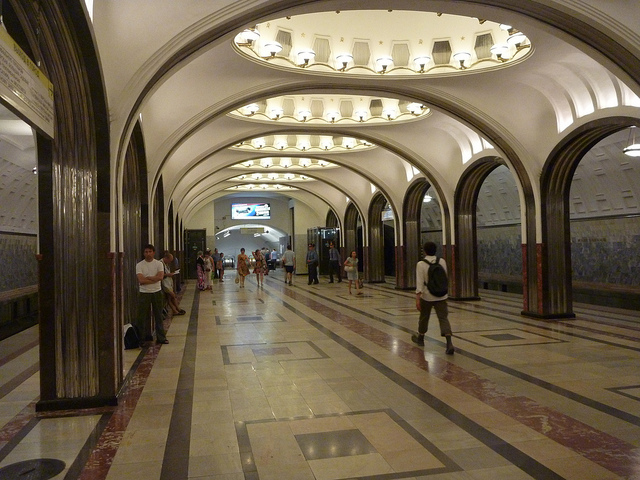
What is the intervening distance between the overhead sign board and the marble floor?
221cm

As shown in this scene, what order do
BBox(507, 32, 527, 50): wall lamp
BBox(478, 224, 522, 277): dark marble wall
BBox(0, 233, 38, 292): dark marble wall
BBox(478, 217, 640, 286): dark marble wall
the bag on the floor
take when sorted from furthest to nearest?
BBox(478, 224, 522, 277): dark marble wall, BBox(478, 217, 640, 286): dark marble wall, BBox(0, 233, 38, 292): dark marble wall, BBox(507, 32, 527, 50): wall lamp, the bag on the floor

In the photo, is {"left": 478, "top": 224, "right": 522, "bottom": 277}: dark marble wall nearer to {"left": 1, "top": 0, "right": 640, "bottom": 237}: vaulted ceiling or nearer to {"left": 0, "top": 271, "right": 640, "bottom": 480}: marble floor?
{"left": 1, "top": 0, "right": 640, "bottom": 237}: vaulted ceiling

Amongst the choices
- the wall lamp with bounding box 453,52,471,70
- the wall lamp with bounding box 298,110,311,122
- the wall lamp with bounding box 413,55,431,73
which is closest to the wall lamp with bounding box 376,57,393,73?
the wall lamp with bounding box 413,55,431,73

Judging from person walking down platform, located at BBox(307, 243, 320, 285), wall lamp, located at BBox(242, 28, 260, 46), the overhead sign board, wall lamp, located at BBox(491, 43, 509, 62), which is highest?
wall lamp, located at BBox(242, 28, 260, 46)

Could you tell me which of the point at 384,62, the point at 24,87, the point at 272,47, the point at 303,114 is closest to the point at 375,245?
the point at 303,114

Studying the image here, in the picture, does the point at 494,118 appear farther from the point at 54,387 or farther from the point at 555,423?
the point at 54,387

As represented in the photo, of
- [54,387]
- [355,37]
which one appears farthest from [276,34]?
[54,387]

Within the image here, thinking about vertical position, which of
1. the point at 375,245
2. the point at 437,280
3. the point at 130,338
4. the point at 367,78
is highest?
the point at 367,78

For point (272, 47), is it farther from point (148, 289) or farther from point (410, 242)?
point (410, 242)

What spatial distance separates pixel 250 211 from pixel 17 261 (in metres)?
20.6

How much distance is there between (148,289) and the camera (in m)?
7.50

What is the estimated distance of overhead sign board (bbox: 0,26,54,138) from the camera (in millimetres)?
2830

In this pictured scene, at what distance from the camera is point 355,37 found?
9172 millimetres

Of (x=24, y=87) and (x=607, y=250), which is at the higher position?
(x=24, y=87)
